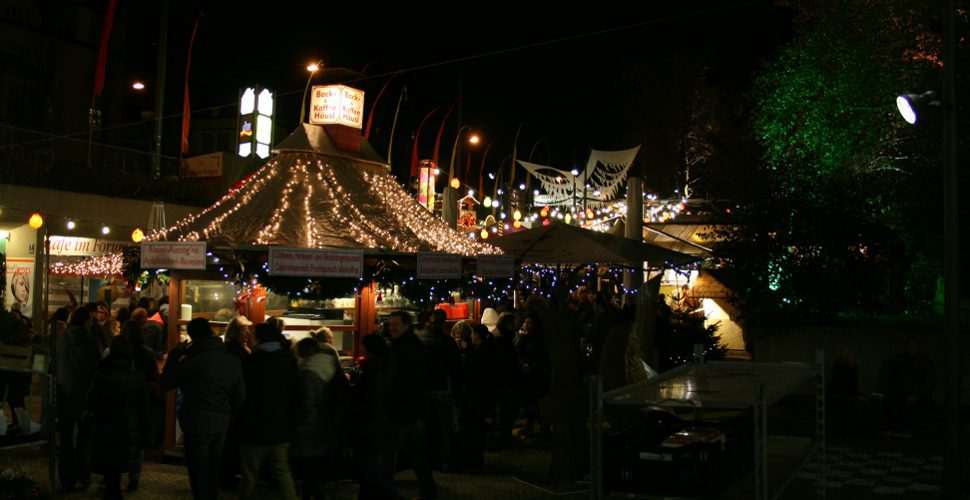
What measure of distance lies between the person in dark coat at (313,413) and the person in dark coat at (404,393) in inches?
21.7

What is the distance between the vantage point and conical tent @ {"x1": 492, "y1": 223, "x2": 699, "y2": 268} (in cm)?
1267

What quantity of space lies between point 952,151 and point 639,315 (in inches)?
236

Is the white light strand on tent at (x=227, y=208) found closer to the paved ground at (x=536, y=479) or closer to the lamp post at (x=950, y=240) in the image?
the paved ground at (x=536, y=479)

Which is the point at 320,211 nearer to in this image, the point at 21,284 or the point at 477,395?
the point at 477,395

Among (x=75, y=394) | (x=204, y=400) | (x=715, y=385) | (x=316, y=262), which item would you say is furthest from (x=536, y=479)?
(x=75, y=394)

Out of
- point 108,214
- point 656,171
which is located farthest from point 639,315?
point 656,171

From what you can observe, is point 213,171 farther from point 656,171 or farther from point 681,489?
point 681,489

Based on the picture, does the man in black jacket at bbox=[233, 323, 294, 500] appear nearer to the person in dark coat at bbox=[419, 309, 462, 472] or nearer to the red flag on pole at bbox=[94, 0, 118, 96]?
the person in dark coat at bbox=[419, 309, 462, 472]

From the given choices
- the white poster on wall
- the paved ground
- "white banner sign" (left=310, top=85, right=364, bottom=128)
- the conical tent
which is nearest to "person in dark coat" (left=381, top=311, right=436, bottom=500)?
the paved ground

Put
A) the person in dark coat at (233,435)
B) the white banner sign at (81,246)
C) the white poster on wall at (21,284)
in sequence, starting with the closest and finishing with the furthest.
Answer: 1. the person in dark coat at (233,435)
2. the white poster on wall at (21,284)
3. the white banner sign at (81,246)

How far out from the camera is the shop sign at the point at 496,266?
452 inches

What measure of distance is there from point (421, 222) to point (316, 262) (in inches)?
116

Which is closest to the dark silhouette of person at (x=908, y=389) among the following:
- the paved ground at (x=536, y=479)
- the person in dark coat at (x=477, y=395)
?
the paved ground at (x=536, y=479)

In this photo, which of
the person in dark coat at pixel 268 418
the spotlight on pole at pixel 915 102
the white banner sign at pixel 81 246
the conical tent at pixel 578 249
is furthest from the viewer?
the white banner sign at pixel 81 246
